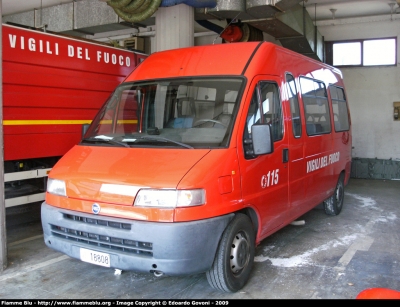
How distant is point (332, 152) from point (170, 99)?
3.12 m

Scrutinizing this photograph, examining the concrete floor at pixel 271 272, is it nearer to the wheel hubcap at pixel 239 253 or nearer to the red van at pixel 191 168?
the wheel hubcap at pixel 239 253

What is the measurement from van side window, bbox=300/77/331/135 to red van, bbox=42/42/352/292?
59 mm

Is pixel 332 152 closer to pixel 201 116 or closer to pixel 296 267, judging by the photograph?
pixel 296 267

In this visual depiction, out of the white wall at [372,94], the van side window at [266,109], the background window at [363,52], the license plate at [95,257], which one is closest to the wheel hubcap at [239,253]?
the van side window at [266,109]

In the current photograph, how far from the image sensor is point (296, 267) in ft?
15.5

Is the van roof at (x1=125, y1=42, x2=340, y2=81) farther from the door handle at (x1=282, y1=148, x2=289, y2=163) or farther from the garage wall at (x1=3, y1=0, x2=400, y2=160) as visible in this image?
the garage wall at (x1=3, y1=0, x2=400, y2=160)

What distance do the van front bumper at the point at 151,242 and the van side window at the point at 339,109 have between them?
3873mm

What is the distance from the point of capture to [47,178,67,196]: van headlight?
13.0ft

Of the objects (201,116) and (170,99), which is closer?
(201,116)

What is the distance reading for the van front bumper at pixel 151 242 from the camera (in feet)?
11.0

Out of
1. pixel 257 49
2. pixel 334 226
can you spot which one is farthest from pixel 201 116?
pixel 334 226

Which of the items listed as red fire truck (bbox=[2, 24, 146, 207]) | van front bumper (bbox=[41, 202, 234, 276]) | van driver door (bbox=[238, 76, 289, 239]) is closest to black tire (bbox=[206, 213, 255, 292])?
van front bumper (bbox=[41, 202, 234, 276])

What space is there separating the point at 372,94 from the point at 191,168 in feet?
32.7

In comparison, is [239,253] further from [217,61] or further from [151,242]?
[217,61]
